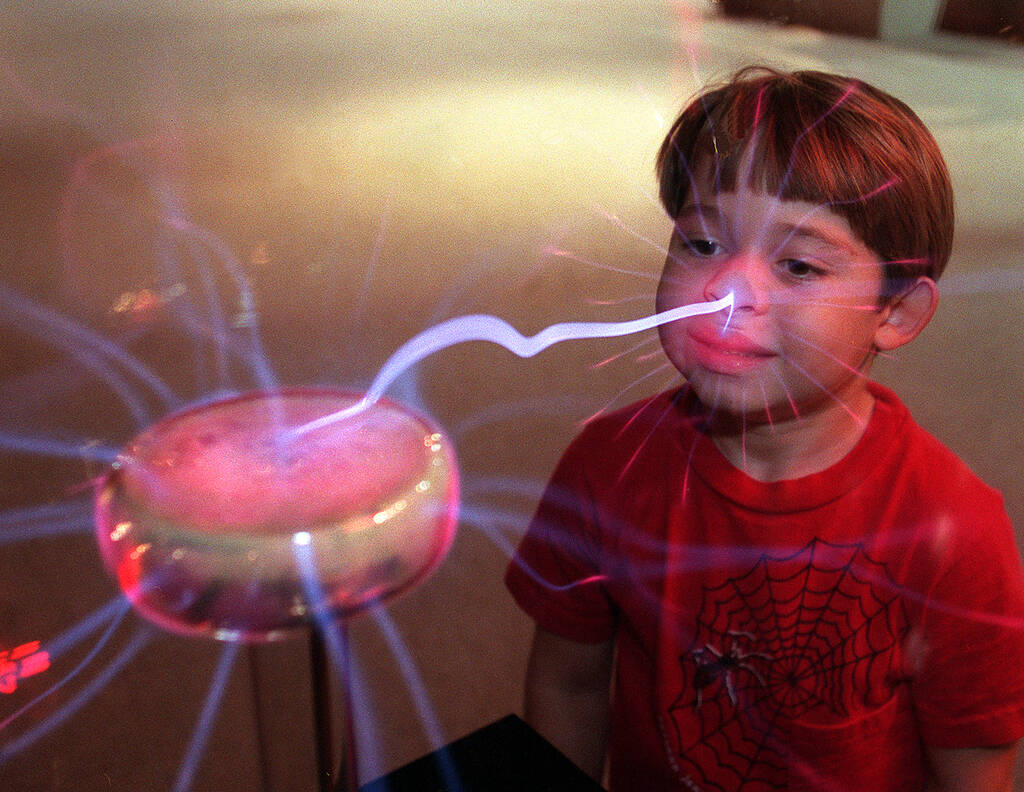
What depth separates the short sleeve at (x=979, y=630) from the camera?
1.57 ft

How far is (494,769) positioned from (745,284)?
22cm

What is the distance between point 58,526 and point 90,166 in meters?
0.25

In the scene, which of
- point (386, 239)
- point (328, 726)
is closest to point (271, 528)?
point (328, 726)

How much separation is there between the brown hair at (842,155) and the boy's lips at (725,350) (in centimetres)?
7

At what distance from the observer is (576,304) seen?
713mm

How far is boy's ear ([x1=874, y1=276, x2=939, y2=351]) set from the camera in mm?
454

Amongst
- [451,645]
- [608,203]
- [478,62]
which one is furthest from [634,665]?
[478,62]

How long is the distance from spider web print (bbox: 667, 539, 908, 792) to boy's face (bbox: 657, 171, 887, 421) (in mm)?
112

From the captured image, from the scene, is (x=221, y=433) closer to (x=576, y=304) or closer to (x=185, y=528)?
(x=185, y=528)

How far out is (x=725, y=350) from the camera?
42 centimetres

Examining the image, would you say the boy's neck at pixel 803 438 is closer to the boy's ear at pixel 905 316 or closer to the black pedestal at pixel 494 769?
the boy's ear at pixel 905 316

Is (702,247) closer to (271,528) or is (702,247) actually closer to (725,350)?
(725,350)

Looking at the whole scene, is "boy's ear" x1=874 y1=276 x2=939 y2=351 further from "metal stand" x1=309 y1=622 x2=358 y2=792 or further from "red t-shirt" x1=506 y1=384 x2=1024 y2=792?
"metal stand" x1=309 y1=622 x2=358 y2=792

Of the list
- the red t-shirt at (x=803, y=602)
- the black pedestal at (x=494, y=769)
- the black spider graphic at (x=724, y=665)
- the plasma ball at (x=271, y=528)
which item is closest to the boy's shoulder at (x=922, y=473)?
the red t-shirt at (x=803, y=602)
